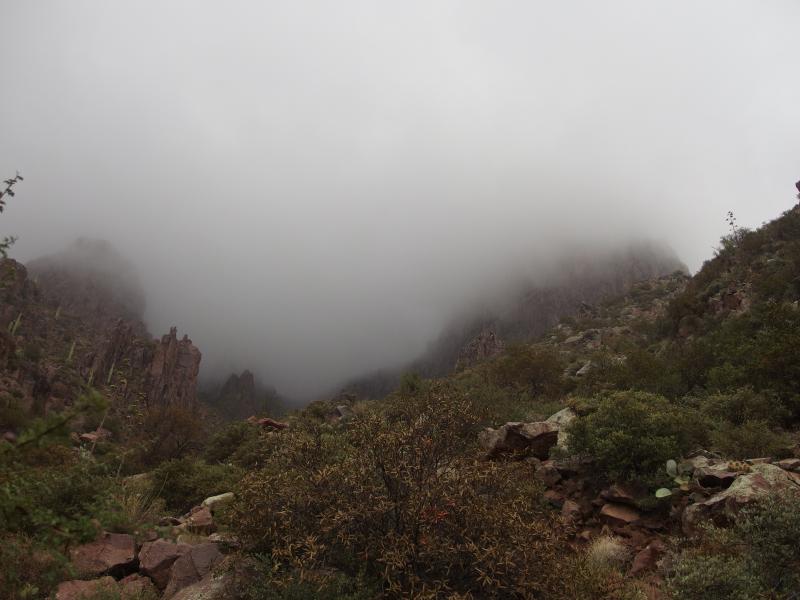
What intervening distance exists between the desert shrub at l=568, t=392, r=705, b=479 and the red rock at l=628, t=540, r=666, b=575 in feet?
6.72

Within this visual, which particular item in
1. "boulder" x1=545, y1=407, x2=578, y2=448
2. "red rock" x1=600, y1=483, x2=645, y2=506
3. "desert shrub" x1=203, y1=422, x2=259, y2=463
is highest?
"boulder" x1=545, y1=407, x2=578, y2=448

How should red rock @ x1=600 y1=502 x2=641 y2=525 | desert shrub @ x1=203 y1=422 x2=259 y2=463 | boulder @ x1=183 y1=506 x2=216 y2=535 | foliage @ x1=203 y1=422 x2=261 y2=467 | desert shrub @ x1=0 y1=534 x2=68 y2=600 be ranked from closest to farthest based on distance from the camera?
desert shrub @ x1=0 y1=534 x2=68 y2=600 < red rock @ x1=600 y1=502 x2=641 y2=525 < boulder @ x1=183 y1=506 x2=216 y2=535 < foliage @ x1=203 y1=422 x2=261 y2=467 < desert shrub @ x1=203 y1=422 x2=259 y2=463

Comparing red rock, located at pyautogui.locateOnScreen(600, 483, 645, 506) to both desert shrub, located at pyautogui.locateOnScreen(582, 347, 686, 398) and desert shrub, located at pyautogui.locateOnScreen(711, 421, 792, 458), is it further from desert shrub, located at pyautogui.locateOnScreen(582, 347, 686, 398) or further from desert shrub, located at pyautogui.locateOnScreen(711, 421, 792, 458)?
desert shrub, located at pyautogui.locateOnScreen(582, 347, 686, 398)

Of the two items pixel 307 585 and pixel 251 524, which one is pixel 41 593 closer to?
pixel 251 524

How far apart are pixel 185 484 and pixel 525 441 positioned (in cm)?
1105

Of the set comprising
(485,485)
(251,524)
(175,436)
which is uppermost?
(485,485)

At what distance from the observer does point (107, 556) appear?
941cm

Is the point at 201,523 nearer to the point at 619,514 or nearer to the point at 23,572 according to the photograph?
the point at 23,572

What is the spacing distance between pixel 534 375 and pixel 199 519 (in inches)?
781

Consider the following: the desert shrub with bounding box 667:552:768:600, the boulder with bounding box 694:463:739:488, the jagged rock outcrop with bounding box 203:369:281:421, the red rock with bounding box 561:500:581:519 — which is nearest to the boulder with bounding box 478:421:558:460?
the red rock with bounding box 561:500:581:519

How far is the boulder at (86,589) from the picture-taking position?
775cm

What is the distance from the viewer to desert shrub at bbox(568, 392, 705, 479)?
10.8m

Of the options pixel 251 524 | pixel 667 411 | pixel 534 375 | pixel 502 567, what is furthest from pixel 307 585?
pixel 534 375

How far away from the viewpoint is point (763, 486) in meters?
8.50
